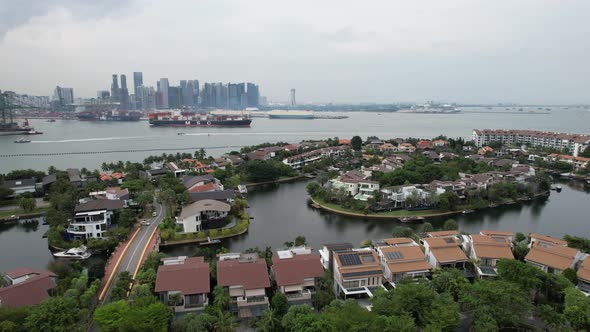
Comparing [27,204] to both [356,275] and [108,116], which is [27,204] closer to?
[356,275]

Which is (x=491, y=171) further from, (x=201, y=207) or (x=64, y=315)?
(x=64, y=315)

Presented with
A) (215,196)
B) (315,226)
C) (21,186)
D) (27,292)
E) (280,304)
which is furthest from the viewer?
(21,186)

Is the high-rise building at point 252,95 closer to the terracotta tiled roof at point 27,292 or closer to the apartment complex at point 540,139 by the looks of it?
the apartment complex at point 540,139

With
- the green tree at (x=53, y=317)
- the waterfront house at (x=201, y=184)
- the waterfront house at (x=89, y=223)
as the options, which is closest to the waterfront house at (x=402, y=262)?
the green tree at (x=53, y=317)

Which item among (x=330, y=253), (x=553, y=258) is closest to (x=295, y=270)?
(x=330, y=253)

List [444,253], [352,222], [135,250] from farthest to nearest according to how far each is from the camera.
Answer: [352,222], [135,250], [444,253]

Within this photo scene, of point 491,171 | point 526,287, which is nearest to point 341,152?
point 491,171

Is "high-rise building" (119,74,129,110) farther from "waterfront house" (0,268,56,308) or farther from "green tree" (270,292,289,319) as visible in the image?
"green tree" (270,292,289,319)
